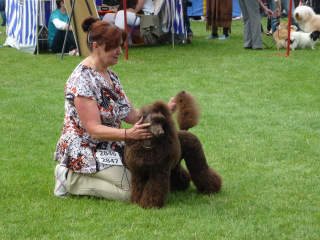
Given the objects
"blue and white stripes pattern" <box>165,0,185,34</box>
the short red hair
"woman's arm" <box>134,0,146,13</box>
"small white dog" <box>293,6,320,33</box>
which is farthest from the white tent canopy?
the short red hair

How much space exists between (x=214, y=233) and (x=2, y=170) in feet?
6.69

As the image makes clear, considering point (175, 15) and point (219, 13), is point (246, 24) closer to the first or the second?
point (219, 13)

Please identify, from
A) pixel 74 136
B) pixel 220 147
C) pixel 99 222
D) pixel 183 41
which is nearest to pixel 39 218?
pixel 99 222

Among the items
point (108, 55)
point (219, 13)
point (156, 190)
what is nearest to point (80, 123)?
point (108, 55)

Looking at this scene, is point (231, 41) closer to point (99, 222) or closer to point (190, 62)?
point (190, 62)

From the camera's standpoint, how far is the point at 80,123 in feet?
11.6

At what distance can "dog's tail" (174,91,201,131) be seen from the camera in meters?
3.57

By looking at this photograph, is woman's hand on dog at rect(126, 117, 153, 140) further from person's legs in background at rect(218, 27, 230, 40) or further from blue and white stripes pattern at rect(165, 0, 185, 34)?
person's legs in background at rect(218, 27, 230, 40)

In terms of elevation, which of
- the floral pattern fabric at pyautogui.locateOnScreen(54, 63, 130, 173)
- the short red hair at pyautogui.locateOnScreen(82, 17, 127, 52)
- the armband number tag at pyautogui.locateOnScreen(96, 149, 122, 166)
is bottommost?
the armband number tag at pyautogui.locateOnScreen(96, 149, 122, 166)

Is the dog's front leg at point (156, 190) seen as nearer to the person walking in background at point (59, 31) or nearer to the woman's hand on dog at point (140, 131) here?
the woman's hand on dog at point (140, 131)

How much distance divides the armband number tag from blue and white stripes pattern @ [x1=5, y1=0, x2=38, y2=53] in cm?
736

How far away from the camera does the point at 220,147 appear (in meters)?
4.92

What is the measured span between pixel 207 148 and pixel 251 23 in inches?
239

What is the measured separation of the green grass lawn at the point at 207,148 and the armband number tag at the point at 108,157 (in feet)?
0.91
